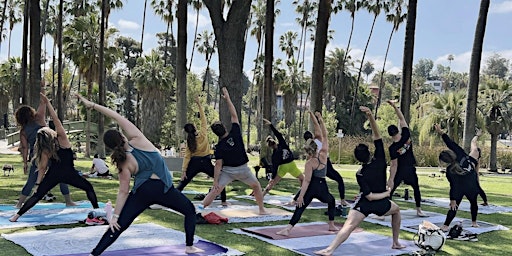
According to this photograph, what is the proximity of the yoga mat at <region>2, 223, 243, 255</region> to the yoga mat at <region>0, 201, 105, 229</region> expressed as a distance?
24.0 inches

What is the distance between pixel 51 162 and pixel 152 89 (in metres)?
29.0

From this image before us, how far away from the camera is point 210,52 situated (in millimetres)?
50938

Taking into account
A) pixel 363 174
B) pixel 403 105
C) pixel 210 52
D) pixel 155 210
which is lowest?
pixel 155 210

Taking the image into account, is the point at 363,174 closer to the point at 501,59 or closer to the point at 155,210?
the point at 155,210

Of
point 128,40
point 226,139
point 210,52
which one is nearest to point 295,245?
point 226,139

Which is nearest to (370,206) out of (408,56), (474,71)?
(408,56)

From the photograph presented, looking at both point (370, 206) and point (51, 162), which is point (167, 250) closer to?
point (370, 206)

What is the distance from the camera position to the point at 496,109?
2794 cm

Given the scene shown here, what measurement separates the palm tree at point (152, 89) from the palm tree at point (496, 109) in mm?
19868

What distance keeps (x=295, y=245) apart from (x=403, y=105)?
939 centimetres

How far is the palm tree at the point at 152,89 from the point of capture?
1405 inches

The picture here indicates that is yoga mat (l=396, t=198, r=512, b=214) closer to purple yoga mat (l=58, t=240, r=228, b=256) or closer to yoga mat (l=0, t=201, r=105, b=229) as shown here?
purple yoga mat (l=58, t=240, r=228, b=256)

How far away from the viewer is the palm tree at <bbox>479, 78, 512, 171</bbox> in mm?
27750

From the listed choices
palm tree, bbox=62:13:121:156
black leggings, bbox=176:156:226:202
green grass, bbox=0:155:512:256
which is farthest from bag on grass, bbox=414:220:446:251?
palm tree, bbox=62:13:121:156
